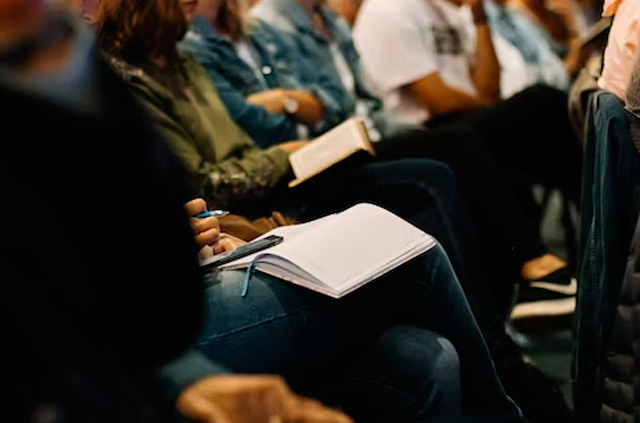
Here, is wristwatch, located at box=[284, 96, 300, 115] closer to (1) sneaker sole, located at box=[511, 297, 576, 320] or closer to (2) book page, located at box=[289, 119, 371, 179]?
(2) book page, located at box=[289, 119, 371, 179]

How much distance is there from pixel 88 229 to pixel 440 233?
138 centimetres

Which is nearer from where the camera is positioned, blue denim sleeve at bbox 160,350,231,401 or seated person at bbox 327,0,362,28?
blue denim sleeve at bbox 160,350,231,401

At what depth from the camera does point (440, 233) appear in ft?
6.74

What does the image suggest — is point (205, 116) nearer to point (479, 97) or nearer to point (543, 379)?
point (543, 379)

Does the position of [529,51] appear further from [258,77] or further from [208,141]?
[208,141]

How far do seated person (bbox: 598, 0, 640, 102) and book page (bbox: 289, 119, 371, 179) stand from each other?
473 mm

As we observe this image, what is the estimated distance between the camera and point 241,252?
1374mm

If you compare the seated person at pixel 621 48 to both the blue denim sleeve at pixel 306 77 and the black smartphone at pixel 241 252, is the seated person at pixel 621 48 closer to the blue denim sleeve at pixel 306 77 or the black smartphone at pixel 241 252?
the black smartphone at pixel 241 252

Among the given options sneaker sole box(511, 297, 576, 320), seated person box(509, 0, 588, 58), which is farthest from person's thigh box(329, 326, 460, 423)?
seated person box(509, 0, 588, 58)

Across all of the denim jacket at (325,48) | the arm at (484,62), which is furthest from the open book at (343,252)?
the arm at (484,62)

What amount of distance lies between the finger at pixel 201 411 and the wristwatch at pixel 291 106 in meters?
1.64

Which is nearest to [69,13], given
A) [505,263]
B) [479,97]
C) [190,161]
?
[190,161]

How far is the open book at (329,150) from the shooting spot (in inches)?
77.0

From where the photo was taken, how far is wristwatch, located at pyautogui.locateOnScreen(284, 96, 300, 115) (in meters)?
2.43
